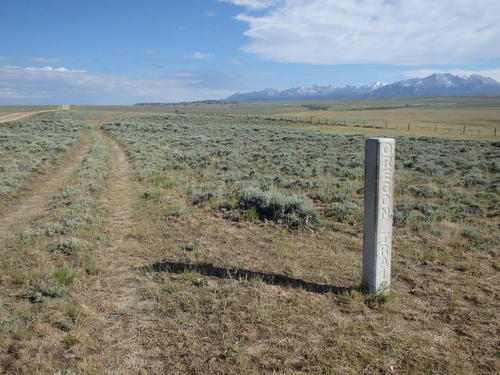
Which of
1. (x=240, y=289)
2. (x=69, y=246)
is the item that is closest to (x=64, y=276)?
(x=69, y=246)

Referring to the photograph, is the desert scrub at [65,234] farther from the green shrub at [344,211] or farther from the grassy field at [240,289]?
the green shrub at [344,211]

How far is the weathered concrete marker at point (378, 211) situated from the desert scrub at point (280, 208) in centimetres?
337

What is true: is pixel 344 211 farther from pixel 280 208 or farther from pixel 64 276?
pixel 64 276

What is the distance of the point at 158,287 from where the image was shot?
216 inches

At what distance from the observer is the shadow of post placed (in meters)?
5.48

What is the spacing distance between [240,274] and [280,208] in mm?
3527

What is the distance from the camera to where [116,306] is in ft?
16.3

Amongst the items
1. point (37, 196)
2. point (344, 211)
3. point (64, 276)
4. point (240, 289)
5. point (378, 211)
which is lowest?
point (240, 289)

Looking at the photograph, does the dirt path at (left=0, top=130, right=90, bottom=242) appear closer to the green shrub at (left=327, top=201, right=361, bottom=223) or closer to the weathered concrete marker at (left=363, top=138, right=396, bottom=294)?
the weathered concrete marker at (left=363, top=138, right=396, bottom=294)

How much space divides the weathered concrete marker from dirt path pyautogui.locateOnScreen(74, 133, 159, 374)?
3.40m

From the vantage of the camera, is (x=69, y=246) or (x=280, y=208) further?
(x=280, y=208)

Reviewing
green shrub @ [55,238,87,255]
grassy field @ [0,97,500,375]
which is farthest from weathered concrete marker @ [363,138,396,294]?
green shrub @ [55,238,87,255]

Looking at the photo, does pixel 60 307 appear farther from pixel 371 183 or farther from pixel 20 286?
pixel 371 183

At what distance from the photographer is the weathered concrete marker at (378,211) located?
4.66 meters
